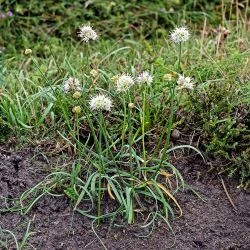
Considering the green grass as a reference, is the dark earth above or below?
below

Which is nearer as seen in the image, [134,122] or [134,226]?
[134,226]

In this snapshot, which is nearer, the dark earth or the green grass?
the dark earth

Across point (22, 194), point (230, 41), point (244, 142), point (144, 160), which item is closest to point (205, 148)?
point (244, 142)

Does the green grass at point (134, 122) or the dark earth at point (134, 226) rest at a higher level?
the green grass at point (134, 122)

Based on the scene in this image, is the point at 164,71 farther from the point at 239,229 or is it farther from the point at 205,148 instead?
the point at 239,229
